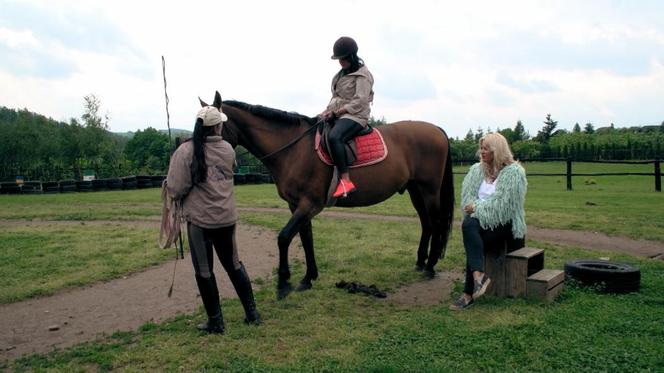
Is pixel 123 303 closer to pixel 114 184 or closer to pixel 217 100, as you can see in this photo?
pixel 217 100

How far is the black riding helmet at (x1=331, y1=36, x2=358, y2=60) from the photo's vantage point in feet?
19.4

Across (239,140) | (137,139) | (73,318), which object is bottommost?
(73,318)

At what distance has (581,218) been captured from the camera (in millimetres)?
11344

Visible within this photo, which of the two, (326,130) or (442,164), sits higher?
(326,130)

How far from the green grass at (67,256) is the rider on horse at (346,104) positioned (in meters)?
3.93

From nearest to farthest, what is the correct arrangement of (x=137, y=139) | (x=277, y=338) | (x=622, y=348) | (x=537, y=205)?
(x=622, y=348) < (x=277, y=338) < (x=537, y=205) < (x=137, y=139)

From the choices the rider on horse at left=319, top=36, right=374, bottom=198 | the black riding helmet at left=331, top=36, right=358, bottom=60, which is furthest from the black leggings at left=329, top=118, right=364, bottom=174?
the black riding helmet at left=331, top=36, right=358, bottom=60

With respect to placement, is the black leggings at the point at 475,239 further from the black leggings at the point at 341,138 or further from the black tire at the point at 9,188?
the black tire at the point at 9,188

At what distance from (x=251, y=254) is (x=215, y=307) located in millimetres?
3995

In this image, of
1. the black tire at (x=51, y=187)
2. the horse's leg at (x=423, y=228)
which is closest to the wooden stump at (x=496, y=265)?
the horse's leg at (x=423, y=228)

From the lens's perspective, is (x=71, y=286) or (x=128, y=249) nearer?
(x=71, y=286)

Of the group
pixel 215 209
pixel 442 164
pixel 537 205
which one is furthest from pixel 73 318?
pixel 537 205

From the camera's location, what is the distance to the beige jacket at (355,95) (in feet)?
19.6

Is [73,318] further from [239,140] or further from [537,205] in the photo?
[537,205]
